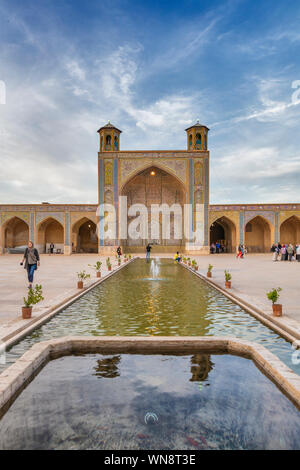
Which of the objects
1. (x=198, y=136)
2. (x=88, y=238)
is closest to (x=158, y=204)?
(x=198, y=136)

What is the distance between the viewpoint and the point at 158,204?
3269 cm

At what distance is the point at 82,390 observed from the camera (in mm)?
2861

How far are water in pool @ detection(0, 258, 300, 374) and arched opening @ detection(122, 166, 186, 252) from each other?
24.2 m

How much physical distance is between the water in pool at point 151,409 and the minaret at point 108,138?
27208 millimetres

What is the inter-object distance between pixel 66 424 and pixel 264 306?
14.0 feet

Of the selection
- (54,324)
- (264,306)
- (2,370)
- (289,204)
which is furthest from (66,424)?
(289,204)

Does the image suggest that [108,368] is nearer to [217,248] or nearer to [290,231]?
[217,248]

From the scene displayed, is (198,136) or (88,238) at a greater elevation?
(198,136)

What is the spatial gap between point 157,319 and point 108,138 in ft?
86.1

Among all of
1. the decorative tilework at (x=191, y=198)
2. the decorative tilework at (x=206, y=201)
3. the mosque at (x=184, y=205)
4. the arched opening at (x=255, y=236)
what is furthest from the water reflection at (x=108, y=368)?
the arched opening at (x=255, y=236)

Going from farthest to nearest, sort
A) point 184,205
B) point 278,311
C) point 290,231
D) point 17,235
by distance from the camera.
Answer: point 17,235, point 290,231, point 184,205, point 278,311

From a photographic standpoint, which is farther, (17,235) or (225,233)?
(225,233)

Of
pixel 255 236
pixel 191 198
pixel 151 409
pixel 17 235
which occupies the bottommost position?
pixel 151 409
